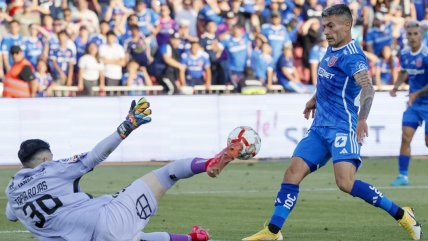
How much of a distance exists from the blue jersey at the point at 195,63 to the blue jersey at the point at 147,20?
1.03m

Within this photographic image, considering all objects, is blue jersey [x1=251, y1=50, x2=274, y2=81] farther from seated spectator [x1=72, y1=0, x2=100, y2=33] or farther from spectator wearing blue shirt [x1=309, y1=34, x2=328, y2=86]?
seated spectator [x1=72, y1=0, x2=100, y2=33]

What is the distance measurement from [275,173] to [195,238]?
9959 millimetres

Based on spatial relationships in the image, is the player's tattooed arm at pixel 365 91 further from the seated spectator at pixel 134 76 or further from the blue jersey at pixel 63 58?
the blue jersey at pixel 63 58

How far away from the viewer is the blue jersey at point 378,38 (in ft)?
89.5

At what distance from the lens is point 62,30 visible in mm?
24562

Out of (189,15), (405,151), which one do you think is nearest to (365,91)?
(405,151)

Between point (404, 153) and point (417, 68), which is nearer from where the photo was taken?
point (417, 68)

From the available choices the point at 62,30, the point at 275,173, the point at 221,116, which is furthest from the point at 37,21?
the point at 275,173

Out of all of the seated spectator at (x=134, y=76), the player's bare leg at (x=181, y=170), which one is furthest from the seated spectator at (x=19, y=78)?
the player's bare leg at (x=181, y=170)

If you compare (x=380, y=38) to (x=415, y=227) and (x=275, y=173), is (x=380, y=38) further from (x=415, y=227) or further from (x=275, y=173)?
(x=415, y=227)

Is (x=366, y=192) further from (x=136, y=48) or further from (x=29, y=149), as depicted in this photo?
(x=136, y=48)

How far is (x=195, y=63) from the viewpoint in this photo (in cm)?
2533

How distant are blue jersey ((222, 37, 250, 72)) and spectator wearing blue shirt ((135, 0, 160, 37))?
164 centimetres

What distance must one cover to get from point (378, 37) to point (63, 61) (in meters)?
7.83
